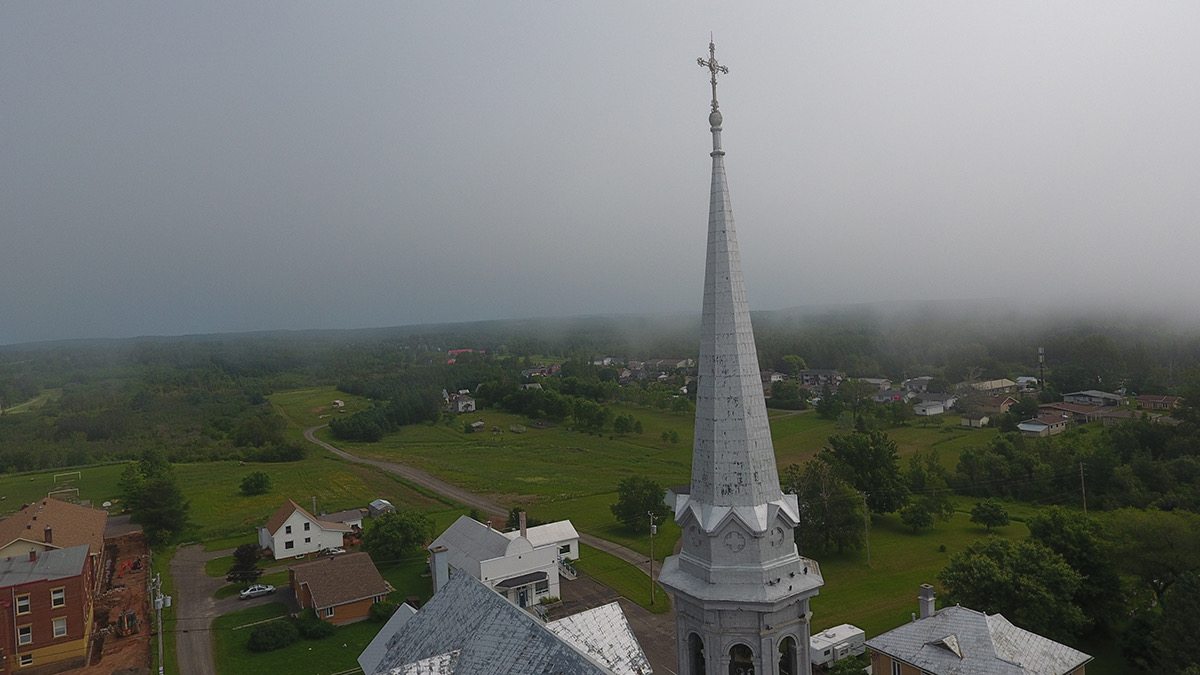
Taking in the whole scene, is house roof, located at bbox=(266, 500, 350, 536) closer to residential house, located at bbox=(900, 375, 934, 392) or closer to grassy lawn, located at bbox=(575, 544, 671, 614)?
grassy lawn, located at bbox=(575, 544, 671, 614)

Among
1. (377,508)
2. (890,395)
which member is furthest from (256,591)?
(890,395)

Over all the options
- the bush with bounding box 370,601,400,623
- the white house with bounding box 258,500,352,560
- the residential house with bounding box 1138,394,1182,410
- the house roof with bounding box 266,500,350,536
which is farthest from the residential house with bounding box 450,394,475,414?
the residential house with bounding box 1138,394,1182,410

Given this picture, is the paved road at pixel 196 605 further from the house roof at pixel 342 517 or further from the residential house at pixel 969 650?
the residential house at pixel 969 650

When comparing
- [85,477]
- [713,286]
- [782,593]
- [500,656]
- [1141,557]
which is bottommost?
[85,477]

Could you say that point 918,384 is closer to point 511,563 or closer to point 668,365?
point 668,365

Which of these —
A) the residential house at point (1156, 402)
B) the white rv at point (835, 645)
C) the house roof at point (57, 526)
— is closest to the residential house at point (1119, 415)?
the residential house at point (1156, 402)

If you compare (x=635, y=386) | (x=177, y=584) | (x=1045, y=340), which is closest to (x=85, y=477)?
(x=177, y=584)

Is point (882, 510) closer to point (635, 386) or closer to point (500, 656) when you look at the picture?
point (500, 656)
